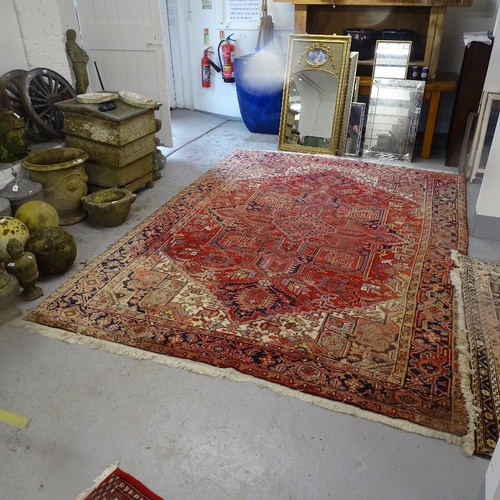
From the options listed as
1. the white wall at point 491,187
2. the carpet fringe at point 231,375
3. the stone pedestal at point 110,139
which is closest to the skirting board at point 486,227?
the white wall at point 491,187

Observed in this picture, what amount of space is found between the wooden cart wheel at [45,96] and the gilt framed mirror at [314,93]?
204 centimetres

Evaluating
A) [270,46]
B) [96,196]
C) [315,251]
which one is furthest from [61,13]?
[315,251]

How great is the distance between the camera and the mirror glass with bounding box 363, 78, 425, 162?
406 cm

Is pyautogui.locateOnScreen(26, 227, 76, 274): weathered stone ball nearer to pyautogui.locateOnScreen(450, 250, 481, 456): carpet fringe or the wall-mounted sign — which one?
pyautogui.locateOnScreen(450, 250, 481, 456): carpet fringe

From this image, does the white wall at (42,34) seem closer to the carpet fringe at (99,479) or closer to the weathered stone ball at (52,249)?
the weathered stone ball at (52,249)

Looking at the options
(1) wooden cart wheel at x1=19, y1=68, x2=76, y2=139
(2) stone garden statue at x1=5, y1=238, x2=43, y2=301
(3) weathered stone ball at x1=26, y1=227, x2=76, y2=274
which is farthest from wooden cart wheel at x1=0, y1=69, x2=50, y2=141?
(2) stone garden statue at x1=5, y1=238, x2=43, y2=301

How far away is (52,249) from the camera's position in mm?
2387

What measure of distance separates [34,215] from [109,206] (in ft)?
1.55

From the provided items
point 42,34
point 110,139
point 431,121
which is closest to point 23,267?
point 110,139

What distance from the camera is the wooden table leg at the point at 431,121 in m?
4.02

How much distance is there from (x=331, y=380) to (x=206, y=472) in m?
0.60

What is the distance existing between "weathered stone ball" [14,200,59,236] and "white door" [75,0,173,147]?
2018mm

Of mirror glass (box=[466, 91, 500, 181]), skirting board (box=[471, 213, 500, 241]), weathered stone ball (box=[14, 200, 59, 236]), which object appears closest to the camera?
weathered stone ball (box=[14, 200, 59, 236])

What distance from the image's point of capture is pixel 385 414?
1638 mm
